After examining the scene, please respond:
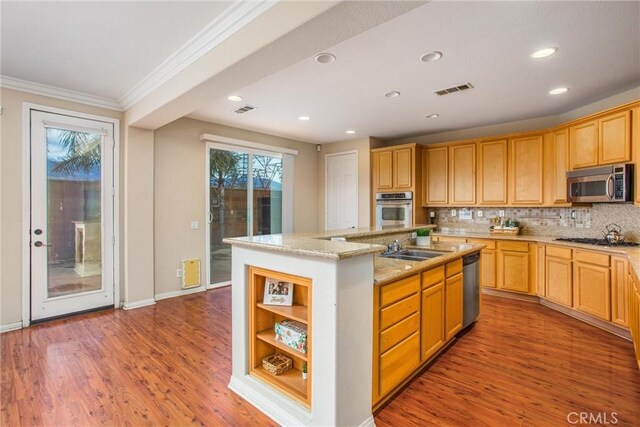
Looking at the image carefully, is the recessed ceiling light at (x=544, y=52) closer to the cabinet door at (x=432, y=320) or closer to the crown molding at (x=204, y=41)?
the cabinet door at (x=432, y=320)

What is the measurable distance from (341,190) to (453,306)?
3879mm

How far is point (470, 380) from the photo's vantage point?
242 centimetres

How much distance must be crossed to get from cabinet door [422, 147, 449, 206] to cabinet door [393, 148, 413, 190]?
1.13 ft

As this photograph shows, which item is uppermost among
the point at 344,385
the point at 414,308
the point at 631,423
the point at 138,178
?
the point at 138,178

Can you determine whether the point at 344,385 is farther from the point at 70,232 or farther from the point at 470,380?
the point at 70,232

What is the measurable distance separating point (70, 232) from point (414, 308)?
160 inches

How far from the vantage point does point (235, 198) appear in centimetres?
539

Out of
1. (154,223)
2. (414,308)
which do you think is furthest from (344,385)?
(154,223)

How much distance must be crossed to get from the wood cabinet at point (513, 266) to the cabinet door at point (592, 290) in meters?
0.70

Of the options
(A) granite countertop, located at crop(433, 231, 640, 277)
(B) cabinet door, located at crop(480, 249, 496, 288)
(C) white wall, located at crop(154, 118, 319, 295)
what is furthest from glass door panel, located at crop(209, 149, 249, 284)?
(B) cabinet door, located at crop(480, 249, 496, 288)

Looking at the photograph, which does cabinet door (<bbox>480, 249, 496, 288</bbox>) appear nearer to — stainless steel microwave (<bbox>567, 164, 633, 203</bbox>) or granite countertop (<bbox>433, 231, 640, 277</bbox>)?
granite countertop (<bbox>433, 231, 640, 277</bbox>)

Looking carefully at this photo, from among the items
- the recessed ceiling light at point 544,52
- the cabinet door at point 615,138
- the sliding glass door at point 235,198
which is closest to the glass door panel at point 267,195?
the sliding glass door at point 235,198

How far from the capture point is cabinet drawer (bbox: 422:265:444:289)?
246 cm

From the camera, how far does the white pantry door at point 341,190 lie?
6.27m
